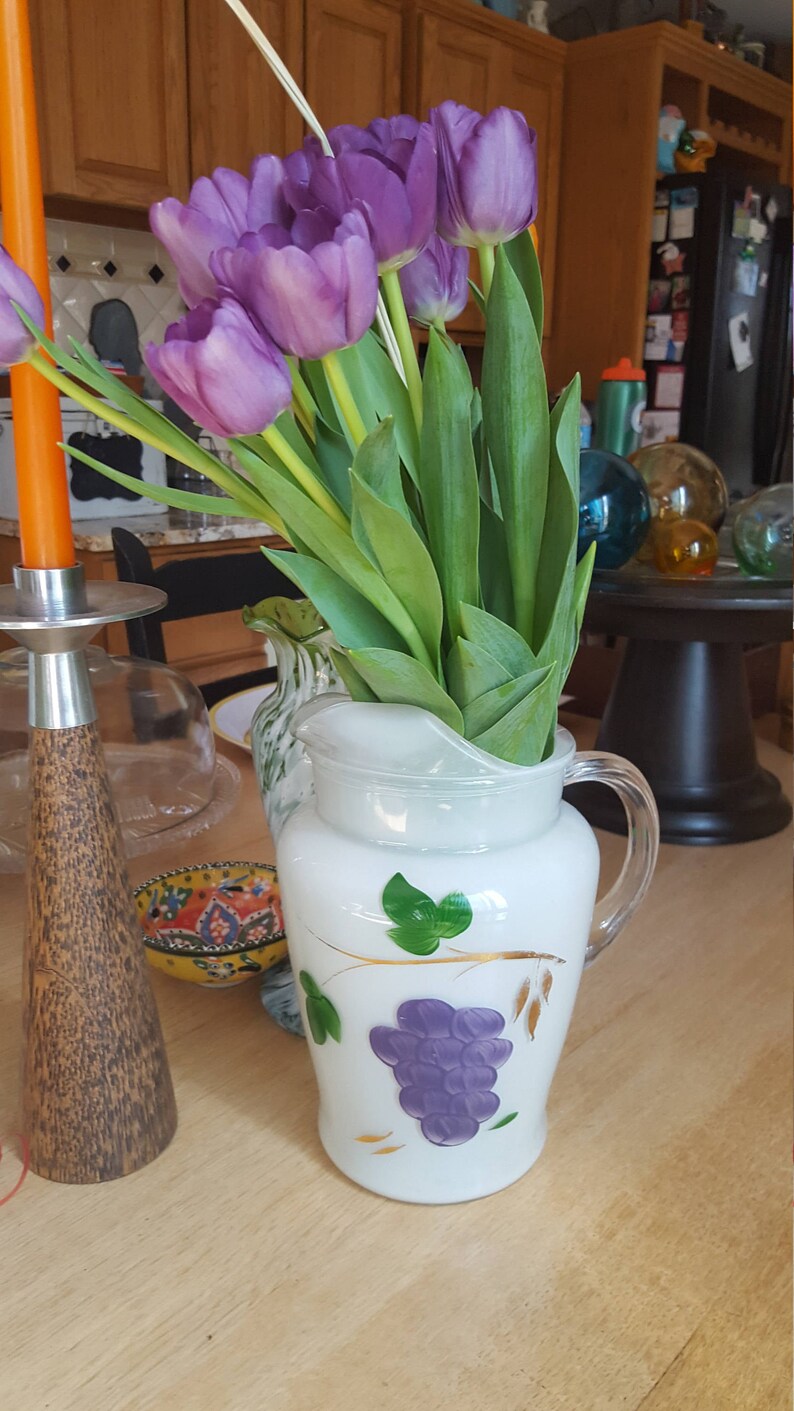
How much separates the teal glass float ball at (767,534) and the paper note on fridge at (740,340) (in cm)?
290

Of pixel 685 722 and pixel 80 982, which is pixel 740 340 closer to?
pixel 685 722

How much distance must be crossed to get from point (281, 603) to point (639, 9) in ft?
11.9

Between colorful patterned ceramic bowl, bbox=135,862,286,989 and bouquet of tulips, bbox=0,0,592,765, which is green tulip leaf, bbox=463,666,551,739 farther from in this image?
colorful patterned ceramic bowl, bbox=135,862,286,989

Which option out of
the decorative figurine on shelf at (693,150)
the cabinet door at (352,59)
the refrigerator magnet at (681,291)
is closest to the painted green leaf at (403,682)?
the cabinet door at (352,59)

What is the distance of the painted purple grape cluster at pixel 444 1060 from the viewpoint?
0.36 m

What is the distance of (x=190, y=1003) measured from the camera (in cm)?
51

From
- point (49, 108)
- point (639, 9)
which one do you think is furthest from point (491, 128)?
point (639, 9)

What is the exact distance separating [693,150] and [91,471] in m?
2.29

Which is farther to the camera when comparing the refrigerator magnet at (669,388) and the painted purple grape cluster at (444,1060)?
the refrigerator magnet at (669,388)

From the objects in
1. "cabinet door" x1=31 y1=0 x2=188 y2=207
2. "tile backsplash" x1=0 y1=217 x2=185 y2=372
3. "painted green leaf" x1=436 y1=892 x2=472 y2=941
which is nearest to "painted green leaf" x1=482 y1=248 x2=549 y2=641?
"painted green leaf" x1=436 y1=892 x2=472 y2=941

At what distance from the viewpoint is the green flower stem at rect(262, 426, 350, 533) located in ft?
1.00

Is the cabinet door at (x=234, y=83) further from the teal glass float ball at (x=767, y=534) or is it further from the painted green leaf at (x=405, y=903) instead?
the painted green leaf at (x=405, y=903)

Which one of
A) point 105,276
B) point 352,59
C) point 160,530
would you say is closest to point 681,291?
point 352,59

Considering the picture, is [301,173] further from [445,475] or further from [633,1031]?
[633,1031]
